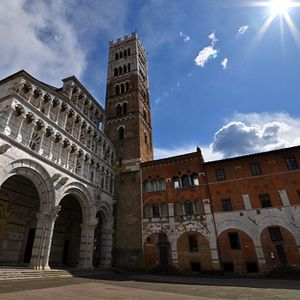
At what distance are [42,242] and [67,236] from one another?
31.8 feet

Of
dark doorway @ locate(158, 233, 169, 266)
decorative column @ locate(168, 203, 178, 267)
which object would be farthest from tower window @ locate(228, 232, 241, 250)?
dark doorway @ locate(158, 233, 169, 266)

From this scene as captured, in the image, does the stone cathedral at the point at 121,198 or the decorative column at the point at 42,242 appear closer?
the decorative column at the point at 42,242

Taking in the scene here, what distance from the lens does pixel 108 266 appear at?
73.3 ft

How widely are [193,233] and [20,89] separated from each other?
1974 cm

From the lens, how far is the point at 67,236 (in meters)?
24.3

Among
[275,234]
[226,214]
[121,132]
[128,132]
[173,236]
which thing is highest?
[121,132]

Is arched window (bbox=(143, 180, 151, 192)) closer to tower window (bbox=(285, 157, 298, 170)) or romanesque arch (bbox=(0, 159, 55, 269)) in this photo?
romanesque arch (bbox=(0, 159, 55, 269))

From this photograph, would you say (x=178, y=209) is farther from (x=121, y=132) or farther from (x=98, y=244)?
(x=121, y=132)

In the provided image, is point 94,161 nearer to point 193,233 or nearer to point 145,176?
point 145,176

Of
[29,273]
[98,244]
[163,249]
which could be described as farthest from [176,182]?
[29,273]

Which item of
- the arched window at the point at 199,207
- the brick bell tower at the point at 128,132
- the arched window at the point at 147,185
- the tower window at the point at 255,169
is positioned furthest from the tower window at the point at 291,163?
the brick bell tower at the point at 128,132

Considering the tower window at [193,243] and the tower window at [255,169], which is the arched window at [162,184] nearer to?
the tower window at [193,243]

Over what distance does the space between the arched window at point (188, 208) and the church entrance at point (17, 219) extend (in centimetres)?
1471

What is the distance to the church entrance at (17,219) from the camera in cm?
1788
